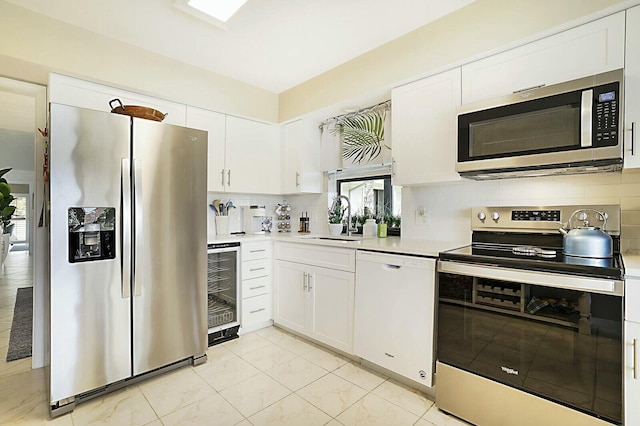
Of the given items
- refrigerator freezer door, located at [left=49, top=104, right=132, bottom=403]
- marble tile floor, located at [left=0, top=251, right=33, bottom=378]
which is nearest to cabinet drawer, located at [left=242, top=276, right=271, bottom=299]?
refrigerator freezer door, located at [left=49, top=104, right=132, bottom=403]

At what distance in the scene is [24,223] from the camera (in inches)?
104

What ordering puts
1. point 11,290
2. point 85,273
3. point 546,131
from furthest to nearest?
point 11,290
point 85,273
point 546,131

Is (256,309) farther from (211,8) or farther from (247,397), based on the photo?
(211,8)

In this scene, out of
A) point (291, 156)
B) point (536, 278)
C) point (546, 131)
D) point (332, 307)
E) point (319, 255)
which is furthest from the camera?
point (291, 156)

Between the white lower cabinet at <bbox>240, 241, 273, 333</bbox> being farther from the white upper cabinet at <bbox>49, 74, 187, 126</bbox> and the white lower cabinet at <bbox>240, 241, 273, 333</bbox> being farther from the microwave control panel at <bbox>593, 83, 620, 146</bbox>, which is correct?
the microwave control panel at <bbox>593, 83, 620, 146</bbox>

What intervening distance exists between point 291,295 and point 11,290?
107 inches

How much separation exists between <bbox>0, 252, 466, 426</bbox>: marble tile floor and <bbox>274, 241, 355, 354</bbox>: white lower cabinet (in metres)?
0.20

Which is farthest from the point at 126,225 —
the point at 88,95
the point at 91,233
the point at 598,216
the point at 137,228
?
the point at 598,216

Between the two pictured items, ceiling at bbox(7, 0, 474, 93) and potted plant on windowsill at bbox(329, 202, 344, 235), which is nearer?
ceiling at bbox(7, 0, 474, 93)

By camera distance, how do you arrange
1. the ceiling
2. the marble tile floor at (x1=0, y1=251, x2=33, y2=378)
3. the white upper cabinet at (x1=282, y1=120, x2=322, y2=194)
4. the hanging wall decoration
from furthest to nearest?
the white upper cabinet at (x1=282, y1=120, x2=322, y2=194)
the hanging wall decoration
the marble tile floor at (x1=0, y1=251, x2=33, y2=378)
the ceiling

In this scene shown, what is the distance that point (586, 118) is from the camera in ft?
4.92

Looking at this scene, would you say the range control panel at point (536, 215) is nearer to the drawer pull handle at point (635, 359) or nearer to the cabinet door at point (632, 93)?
the cabinet door at point (632, 93)

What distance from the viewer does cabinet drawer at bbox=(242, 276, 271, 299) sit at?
2.85 metres

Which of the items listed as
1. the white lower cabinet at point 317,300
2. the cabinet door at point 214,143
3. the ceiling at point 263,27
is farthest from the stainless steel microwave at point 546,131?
the cabinet door at point 214,143
